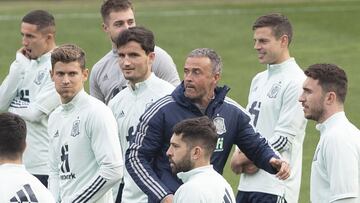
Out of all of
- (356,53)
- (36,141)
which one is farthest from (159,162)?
(356,53)

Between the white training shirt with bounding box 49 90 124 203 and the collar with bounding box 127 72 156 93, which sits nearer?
the white training shirt with bounding box 49 90 124 203

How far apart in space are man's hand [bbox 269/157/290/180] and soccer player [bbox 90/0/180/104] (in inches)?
81.3

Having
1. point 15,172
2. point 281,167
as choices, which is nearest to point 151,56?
point 281,167

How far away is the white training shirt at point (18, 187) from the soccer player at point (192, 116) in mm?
1525

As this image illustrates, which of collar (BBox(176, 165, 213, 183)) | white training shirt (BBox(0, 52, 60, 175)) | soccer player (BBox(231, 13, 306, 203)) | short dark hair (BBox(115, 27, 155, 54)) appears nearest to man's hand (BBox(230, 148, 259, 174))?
soccer player (BBox(231, 13, 306, 203))

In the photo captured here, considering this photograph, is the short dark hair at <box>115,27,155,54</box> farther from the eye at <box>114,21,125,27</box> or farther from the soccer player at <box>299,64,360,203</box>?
the soccer player at <box>299,64,360,203</box>

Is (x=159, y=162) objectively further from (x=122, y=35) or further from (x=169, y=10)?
(x=169, y=10)

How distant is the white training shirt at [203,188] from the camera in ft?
28.7

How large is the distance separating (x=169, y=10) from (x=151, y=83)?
1872cm

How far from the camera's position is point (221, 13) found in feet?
96.0

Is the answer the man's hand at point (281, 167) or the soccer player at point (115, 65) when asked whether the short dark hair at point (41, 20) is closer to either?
the soccer player at point (115, 65)

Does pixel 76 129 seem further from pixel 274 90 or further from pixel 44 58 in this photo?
pixel 44 58

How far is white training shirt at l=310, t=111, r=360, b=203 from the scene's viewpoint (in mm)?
9500

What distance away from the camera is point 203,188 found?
28.9 feet
